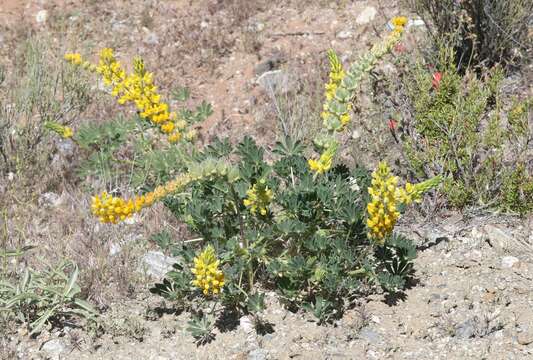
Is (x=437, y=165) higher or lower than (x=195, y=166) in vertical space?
lower

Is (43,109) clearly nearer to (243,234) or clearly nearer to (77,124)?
(77,124)

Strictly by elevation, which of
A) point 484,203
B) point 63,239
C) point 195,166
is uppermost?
point 195,166

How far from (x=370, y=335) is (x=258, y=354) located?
0.53m

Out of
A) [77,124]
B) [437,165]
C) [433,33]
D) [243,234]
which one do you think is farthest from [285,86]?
[243,234]

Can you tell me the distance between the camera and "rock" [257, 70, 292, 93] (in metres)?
5.79

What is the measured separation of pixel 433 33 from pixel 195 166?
11.1 ft

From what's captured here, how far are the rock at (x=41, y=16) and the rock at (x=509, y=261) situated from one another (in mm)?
5896

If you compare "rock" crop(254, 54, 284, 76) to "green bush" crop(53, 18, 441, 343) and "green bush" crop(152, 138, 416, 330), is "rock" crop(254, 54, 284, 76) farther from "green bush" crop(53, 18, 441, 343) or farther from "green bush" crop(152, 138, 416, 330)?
"green bush" crop(152, 138, 416, 330)

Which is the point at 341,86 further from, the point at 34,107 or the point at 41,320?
the point at 34,107

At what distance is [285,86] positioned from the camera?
573 cm

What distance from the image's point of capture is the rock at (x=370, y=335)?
3040mm

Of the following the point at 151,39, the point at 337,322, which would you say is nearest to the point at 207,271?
the point at 337,322

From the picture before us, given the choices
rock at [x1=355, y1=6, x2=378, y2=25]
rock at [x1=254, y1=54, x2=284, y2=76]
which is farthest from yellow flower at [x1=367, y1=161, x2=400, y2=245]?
rock at [x1=355, y1=6, x2=378, y2=25]

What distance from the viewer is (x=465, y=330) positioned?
300cm
